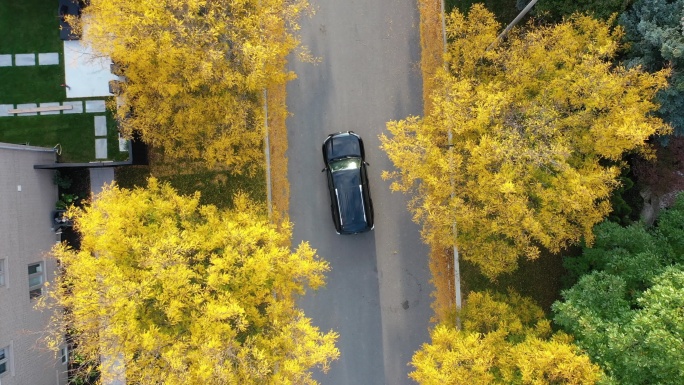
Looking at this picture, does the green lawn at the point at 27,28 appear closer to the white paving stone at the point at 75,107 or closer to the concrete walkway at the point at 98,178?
the white paving stone at the point at 75,107

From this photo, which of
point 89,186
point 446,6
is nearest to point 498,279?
point 446,6

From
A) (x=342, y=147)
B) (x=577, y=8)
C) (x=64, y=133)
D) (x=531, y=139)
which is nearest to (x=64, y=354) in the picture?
(x=64, y=133)

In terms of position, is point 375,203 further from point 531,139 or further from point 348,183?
point 531,139

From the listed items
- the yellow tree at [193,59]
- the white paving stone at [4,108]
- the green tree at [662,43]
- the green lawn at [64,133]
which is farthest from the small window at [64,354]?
the green tree at [662,43]

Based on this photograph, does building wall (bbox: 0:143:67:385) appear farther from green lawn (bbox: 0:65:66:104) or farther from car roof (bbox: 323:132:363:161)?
car roof (bbox: 323:132:363:161)

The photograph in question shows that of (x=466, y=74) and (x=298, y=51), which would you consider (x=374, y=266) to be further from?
(x=298, y=51)

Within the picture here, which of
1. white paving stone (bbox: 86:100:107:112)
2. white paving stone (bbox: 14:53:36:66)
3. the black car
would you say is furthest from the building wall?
the black car
